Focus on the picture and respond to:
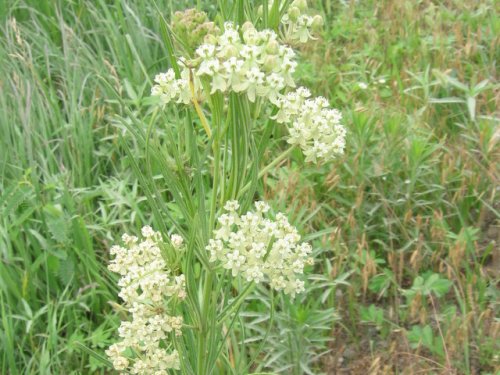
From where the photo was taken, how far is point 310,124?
1400 millimetres

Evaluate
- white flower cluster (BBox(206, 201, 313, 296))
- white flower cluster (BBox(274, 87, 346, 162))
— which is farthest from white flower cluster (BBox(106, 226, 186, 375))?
white flower cluster (BBox(274, 87, 346, 162))

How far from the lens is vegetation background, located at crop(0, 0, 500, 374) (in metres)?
2.24

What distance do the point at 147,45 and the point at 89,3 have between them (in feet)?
1.23

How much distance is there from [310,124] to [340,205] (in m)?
1.27

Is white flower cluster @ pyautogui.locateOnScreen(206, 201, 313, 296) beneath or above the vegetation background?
above

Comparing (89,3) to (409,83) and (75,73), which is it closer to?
(75,73)

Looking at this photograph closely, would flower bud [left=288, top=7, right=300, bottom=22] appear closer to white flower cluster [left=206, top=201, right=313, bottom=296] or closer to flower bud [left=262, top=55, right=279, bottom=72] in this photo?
flower bud [left=262, top=55, right=279, bottom=72]

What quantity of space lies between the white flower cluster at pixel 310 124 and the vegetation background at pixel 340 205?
654 mm

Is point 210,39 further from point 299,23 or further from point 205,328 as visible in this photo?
point 205,328

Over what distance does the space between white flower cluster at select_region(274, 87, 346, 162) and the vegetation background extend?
654mm

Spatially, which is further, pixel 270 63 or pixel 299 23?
pixel 299 23

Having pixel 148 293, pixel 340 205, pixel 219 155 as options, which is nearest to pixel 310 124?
pixel 219 155

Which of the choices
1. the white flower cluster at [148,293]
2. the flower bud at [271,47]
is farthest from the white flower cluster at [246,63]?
the white flower cluster at [148,293]

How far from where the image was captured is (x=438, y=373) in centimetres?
218
